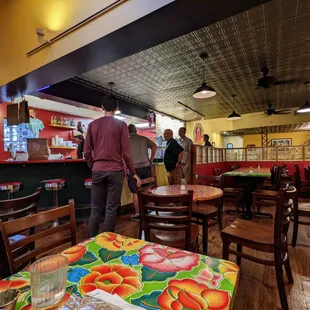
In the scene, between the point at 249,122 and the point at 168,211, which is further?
A: the point at 249,122

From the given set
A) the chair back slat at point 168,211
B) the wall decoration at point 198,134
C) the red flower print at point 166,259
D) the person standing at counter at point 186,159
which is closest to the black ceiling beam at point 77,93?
the person standing at counter at point 186,159

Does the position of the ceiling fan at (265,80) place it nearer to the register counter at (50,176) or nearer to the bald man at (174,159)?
the bald man at (174,159)

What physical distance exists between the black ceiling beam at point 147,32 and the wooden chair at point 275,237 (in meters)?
1.53

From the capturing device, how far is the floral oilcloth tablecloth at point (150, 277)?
2.05ft

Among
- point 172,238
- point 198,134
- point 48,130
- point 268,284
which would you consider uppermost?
point 198,134

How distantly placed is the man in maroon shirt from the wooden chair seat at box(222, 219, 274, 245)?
110cm

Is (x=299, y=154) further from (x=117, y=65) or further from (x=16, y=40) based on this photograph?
(x=16, y=40)

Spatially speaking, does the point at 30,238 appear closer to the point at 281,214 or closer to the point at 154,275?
the point at 154,275

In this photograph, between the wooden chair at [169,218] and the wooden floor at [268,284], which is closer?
the wooden chair at [169,218]

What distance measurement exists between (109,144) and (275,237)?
5.46 feet

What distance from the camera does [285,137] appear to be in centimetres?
1528

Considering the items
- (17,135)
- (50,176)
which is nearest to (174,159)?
(50,176)

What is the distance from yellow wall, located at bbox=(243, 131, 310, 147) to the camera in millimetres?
14719

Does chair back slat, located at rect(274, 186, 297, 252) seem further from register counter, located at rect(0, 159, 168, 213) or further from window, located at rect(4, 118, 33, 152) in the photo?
window, located at rect(4, 118, 33, 152)
